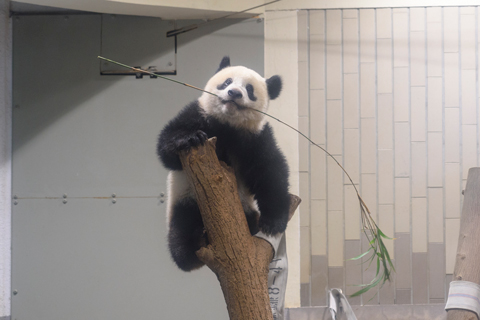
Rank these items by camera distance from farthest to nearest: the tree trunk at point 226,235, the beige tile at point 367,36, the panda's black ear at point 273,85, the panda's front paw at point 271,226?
the beige tile at point 367,36
the panda's black ear at point 273,85
the panda's front paw at point 271,226
the tree trunk at point 226,235

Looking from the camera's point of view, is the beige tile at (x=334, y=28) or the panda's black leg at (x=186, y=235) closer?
the panda's black leg at (x=186, y=235)

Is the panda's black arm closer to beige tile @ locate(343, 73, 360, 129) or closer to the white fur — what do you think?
the white fur

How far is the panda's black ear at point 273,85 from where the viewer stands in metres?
1.18

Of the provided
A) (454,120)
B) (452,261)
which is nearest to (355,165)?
(454,120)

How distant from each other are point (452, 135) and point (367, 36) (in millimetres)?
649

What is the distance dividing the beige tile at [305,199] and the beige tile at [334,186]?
0.11m

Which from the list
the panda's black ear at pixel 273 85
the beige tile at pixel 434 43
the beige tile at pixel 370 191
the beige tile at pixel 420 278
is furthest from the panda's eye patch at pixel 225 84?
the beige tile at pixel 420 278

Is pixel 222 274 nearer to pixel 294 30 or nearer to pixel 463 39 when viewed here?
pixel 294 30

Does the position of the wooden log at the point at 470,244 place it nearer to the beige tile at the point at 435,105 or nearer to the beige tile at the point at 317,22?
the beige tile at the point at 435,105

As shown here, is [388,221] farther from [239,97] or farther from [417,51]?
[239,97]

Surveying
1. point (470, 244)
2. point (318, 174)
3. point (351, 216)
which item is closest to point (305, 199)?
point (318, 174)

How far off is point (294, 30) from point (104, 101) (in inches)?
38.0

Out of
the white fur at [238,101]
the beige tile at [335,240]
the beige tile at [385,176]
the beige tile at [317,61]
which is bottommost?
the beige tile at [335,240]

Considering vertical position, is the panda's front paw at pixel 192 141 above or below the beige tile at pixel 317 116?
below
